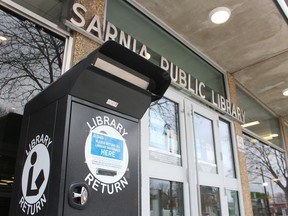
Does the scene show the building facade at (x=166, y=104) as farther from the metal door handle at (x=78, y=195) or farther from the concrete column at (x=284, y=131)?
the concrete column at (x=284, y=131)

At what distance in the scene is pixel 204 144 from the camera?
3613 mm

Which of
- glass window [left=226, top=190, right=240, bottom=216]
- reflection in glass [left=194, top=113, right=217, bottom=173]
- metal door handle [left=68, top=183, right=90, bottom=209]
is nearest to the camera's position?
metal door handle [left=68, top=183, right=90, bottom=209]

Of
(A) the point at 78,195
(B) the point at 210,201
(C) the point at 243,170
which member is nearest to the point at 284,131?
(C) the point at 243,170

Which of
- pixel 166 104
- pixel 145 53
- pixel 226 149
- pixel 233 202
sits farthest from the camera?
pixel 226 149

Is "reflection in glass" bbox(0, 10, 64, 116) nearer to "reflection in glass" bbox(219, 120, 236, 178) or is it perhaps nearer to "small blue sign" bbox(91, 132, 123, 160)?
"small blue sign" bbox(91, 132, 123, 160)

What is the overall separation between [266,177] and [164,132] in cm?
311

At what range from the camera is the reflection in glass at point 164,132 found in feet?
9.63

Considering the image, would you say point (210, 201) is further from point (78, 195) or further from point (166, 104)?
point (78, 195)

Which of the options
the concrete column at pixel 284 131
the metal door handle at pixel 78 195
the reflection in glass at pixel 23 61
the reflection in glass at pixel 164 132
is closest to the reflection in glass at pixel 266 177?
the concrete column at pixel 284 131

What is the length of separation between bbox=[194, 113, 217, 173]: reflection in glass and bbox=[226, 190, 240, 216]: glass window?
44 cm

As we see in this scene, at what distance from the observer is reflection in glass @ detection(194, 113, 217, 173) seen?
11.4 ft

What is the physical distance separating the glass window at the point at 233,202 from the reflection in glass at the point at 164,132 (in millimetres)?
1114

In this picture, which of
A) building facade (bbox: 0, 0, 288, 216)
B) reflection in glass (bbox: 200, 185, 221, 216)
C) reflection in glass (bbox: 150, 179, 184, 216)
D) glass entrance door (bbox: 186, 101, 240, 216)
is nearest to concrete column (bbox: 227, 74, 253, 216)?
building facade (bbox: 0, 0, 288, 216)

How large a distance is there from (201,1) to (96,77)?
2288mm
